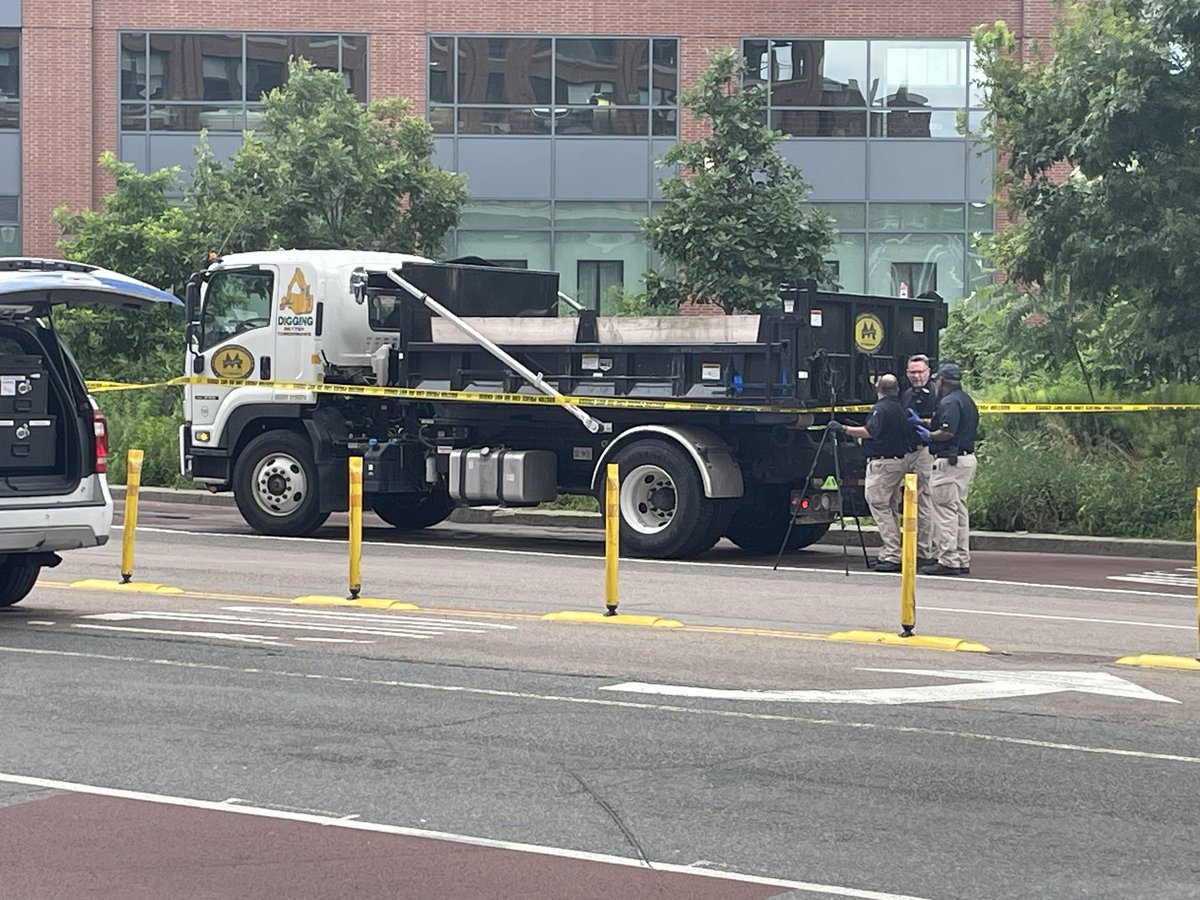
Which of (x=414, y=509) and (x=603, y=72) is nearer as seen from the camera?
(x=414, y=509)

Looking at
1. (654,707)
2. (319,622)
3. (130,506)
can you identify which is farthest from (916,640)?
(130,506)

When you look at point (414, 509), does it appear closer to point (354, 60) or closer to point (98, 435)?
point (98, 435)

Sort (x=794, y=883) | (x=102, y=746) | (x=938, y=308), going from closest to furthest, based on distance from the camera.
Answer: (x=794, y=883) < (x=102, y=746) < (x=938, y=308)

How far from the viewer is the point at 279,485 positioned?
20031 mm

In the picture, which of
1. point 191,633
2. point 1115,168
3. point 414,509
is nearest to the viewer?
point 191,633

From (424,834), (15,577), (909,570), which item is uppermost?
(909,570)

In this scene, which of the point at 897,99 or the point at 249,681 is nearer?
the point at 249,681

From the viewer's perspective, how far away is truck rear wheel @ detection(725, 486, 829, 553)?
18.7m

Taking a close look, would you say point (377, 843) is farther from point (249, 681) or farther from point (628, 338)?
point (628, 338)

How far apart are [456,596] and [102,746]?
21.3ft

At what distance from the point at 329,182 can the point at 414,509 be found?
7.83 m

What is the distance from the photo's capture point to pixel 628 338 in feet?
59.8

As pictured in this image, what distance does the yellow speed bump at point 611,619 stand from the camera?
42.3 feet

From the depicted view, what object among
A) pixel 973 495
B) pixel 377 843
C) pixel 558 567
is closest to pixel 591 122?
pixel 973 495
